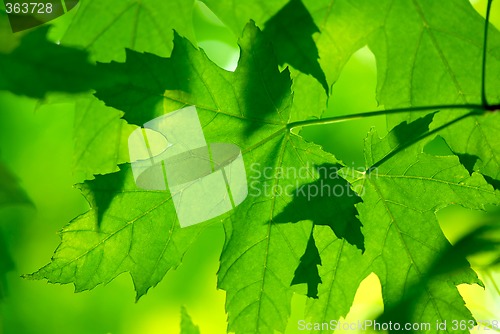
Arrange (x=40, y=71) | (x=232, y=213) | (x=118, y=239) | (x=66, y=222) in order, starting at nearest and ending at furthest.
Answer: (x=40, y=71) < (x=118, y=239) < (x=232, y=213) < (x=66, y=222)

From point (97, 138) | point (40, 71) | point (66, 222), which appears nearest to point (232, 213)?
point (97, 138)

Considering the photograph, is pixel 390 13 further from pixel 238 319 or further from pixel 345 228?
pixel 238 319

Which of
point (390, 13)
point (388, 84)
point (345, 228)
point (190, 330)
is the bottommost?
point (190, 330)

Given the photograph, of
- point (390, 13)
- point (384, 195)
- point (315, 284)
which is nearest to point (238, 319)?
point (315, 284)

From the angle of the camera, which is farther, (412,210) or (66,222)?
(66,222)

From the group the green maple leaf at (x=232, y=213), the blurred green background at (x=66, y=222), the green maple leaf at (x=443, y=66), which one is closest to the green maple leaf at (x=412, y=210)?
the green maple leaf at (x=443, y=66)

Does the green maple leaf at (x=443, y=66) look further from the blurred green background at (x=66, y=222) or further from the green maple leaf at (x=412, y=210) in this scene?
the blurred green background at (x=66, y=222)

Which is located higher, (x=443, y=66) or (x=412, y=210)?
(x=443, y=66)

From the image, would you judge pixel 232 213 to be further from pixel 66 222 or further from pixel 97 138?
pixel 66 222
